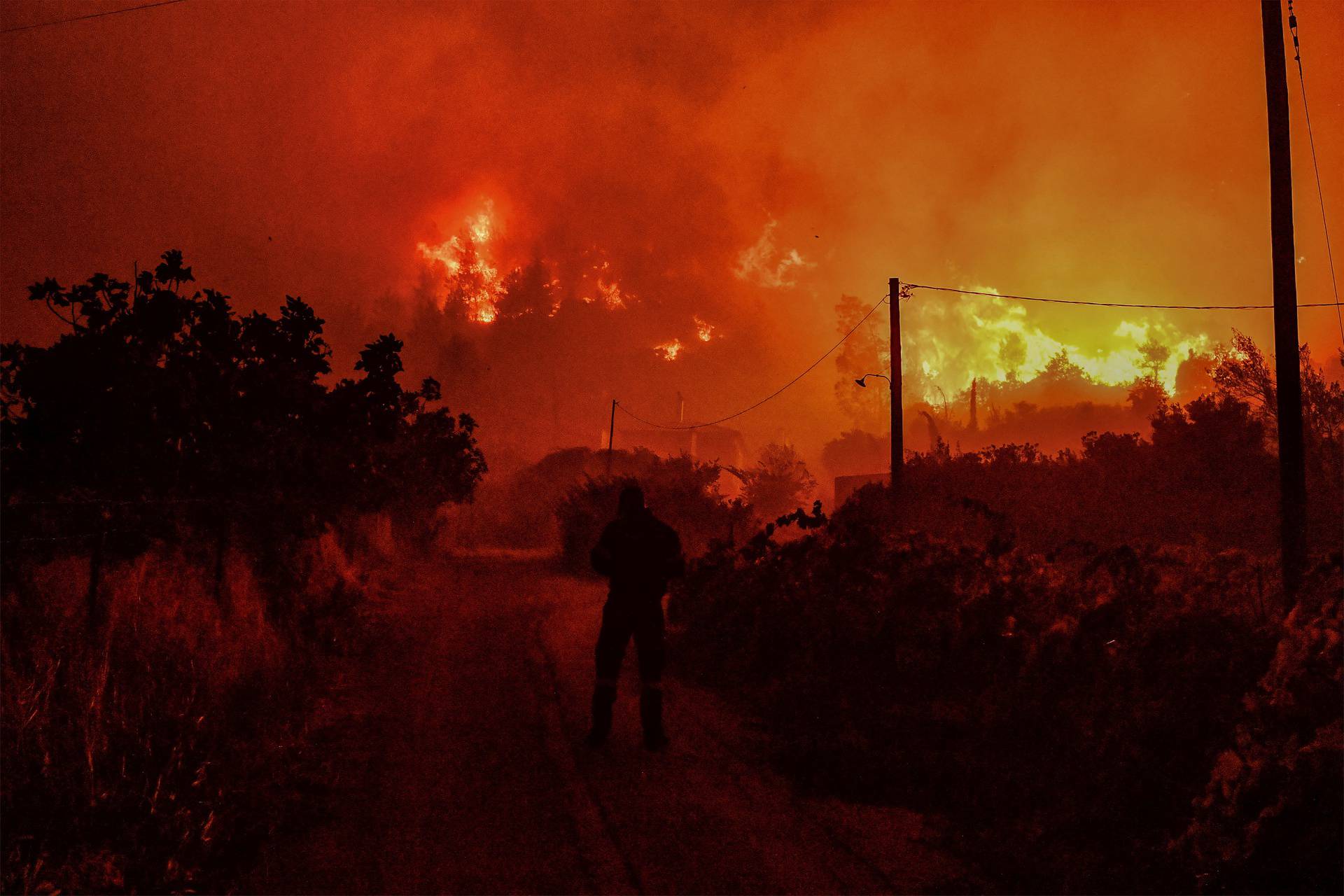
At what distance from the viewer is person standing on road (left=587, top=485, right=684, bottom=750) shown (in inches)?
251

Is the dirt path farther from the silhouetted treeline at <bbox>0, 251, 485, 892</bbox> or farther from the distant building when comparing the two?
the distant building

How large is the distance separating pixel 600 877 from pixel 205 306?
34.1 ft

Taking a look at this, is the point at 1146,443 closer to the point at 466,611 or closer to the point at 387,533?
the point at 466,611

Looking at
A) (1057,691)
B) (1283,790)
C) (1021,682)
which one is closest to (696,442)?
(1021,682)

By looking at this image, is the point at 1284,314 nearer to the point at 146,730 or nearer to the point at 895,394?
the point at 146,730

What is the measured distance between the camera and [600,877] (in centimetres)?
426

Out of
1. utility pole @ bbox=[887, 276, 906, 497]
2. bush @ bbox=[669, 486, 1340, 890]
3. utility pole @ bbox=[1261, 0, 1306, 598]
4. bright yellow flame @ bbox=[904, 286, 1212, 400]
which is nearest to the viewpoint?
bush @ bbox=[669, 486, 1340, 890]

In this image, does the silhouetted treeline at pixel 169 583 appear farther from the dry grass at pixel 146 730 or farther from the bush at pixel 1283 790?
the bush at pixel 1283 790

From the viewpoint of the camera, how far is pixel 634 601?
650 cm

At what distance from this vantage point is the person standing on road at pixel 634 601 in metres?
6.38

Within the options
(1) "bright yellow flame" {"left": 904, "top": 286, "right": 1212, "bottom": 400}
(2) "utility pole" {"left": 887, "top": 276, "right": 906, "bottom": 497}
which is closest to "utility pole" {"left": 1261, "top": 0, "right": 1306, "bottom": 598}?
(2) "utility pole" {"left": 887, "top": 276, "right": 906, "bottom": 497}

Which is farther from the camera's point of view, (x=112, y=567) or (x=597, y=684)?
(x=112, y=567)

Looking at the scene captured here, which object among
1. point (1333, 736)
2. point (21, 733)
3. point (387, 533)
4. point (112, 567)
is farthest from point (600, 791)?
point (387, 533)

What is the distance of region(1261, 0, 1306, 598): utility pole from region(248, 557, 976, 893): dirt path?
598cm
